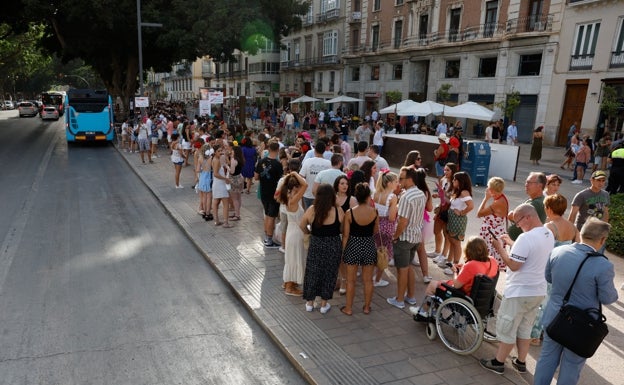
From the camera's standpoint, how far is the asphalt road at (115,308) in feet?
15.0

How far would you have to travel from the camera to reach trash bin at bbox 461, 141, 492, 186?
14086 mm

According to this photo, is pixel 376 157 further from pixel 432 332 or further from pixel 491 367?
pixel 491 367

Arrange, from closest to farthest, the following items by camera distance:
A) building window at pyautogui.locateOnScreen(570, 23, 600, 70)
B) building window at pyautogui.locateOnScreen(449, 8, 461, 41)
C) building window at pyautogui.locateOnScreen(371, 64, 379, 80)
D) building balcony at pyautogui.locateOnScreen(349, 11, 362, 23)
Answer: building window at pyautogui.locateOnScreen(570, 23, 600, 70) → building window at pyautogui.locateOnScreen(449, 8, 461, 41) → building window at pyautogui.locateOnScreen(371, 64, 379, 80) → building balcony at pyautogui.locateOnScreen(349, 11, 362, 23)

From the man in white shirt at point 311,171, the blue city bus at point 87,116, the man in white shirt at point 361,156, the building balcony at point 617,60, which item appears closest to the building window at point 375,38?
the building balcony at point 617,60

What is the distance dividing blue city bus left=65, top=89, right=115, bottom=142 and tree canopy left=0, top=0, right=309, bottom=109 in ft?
20.6

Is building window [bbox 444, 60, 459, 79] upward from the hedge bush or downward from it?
upward

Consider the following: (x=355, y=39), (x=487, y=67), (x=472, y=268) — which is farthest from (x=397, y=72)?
(x=472, y=268)

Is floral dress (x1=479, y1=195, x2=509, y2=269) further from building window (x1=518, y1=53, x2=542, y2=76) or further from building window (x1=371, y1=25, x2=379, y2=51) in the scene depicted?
building window (x1=371, y1=25, x2=379, y2=51)

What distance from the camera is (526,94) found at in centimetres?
2800

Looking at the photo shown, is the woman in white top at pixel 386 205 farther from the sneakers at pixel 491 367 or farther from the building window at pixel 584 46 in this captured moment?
the building window at pixel 584 46

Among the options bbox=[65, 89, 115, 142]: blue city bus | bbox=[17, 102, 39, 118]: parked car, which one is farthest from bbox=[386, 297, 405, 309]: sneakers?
bbox=[17, 102, 39, 118]: parked car

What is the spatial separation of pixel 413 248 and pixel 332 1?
142ft

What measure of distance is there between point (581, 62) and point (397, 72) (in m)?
15.4

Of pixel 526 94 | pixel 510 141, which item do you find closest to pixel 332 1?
pixel 526 94
